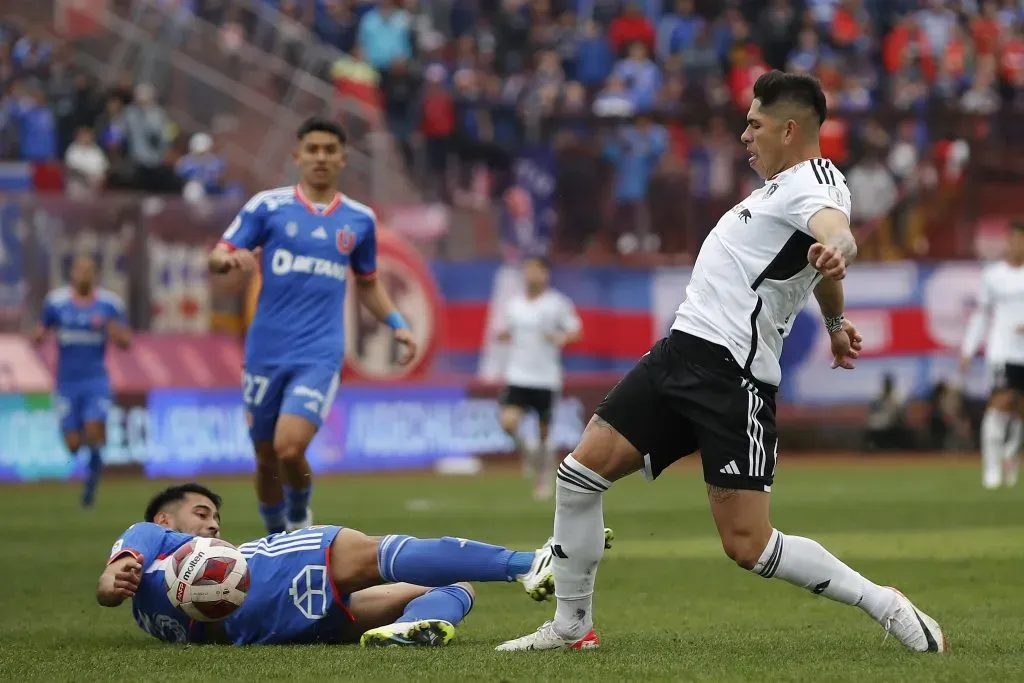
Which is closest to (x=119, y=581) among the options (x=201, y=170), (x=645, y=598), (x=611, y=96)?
(x=645, y=598)

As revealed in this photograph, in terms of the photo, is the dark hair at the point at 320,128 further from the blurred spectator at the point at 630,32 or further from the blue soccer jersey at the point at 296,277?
the blurred spectator at the point at 630,32

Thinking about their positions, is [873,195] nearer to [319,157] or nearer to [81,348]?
[81,348]

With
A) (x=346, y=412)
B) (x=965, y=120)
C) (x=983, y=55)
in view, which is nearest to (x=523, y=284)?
(x=346, y=412)

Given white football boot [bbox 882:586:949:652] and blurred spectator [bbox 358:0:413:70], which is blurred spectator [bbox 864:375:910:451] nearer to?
blurred spectator [bbox 358:0:413:70]

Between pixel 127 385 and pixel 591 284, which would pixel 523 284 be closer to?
pixel 591 284

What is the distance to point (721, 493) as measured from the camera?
21.6 feet

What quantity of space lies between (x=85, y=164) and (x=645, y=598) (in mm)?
15614

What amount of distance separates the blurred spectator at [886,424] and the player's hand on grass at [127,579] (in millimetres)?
19866

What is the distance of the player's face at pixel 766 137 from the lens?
668 centimetres

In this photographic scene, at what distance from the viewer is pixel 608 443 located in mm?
6785

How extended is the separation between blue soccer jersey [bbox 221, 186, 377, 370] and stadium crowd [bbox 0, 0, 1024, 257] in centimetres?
1272

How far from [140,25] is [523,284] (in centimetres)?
680

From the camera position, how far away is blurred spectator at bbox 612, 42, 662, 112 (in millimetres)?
26344

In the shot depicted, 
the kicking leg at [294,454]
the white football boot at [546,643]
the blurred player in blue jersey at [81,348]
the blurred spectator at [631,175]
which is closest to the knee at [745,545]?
the white football boot at [546,643]
